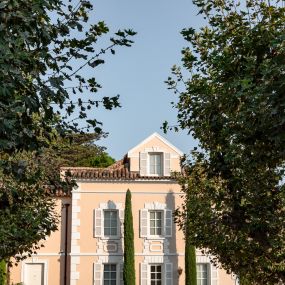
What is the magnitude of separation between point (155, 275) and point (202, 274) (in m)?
2.55

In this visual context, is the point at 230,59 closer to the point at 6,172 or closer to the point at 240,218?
the point at 6,172

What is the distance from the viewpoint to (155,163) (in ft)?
112

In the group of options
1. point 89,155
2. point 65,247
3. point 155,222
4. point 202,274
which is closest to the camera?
point 65,247

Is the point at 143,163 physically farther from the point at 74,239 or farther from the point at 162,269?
the point at 162,269

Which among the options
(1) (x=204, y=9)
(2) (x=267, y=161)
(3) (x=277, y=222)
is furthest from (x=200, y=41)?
(2) (x=267, y=161)

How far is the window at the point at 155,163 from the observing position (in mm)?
33900

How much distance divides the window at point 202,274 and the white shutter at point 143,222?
11.3ft

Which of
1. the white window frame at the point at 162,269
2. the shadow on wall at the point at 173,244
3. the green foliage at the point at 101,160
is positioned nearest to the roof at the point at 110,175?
the shadow on wall at the point at 173,244

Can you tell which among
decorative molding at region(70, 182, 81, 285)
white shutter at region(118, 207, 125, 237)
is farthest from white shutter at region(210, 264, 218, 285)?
decorative molding at region(70, 182, 81, 285)

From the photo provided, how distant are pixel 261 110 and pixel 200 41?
6.79 meters

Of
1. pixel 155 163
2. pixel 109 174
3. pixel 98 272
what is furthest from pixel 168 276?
pixel 109 174

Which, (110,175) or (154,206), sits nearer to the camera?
(110,175)

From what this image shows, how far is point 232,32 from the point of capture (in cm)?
1220

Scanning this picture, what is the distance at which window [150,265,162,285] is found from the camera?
3309cm
